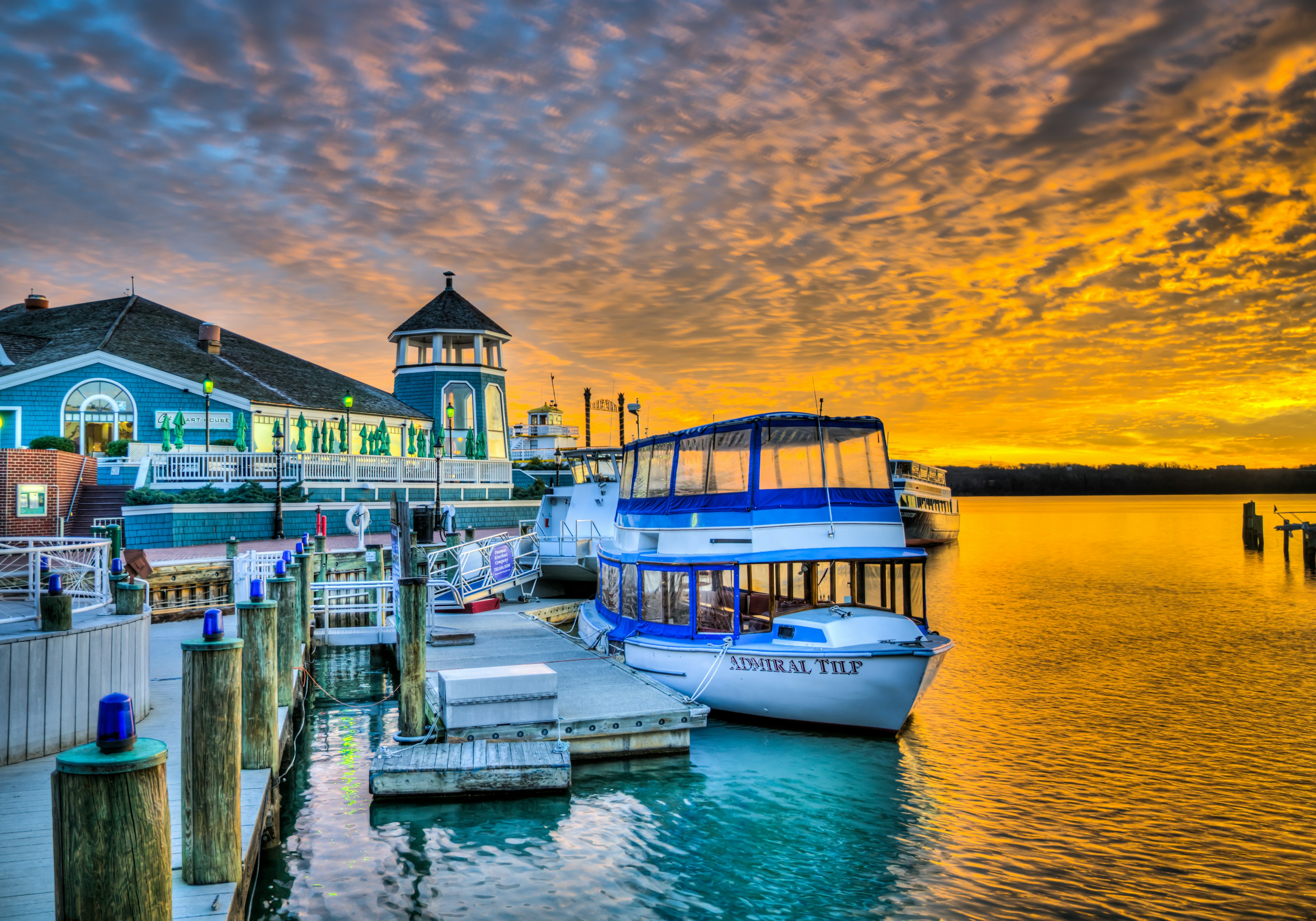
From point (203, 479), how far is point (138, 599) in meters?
22.4

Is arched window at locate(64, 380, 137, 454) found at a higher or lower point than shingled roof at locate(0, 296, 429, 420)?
lower

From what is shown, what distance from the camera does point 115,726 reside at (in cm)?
440

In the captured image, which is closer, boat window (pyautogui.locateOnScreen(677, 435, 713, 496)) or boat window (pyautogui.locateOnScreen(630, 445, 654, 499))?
boat window (pyautogui.locateOnScreen(677, 435, 713, 496))

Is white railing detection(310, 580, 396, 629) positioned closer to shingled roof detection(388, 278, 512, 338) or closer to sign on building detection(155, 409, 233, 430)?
sign on building detection(155, 409, 233, 430)

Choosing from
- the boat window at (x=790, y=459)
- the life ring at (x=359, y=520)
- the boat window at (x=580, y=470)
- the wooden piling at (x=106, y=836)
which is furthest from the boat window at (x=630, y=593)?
the wooden piling at (x=106, y=836)

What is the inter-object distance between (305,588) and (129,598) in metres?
8.29

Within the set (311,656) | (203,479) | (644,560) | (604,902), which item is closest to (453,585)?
(311,656)

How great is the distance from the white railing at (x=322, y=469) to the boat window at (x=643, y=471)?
747 inches

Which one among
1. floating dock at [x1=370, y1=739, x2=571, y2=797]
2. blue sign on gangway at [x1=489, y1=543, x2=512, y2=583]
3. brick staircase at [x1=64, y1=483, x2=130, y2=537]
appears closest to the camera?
floating dock at [x1=370, y1=739, x2=571, y2=797]

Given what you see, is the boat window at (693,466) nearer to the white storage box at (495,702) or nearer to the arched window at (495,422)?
the white storage box at (495,702)

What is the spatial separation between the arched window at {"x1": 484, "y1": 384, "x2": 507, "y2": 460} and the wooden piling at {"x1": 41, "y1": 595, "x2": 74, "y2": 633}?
39052 mm

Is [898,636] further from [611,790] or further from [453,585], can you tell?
[453,585]

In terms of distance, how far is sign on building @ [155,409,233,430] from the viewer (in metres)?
34.0

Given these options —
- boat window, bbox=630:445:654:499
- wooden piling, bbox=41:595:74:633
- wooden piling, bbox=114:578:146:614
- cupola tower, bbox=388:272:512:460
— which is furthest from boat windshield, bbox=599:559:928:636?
cupola tower, bbox=388:272:512:460
